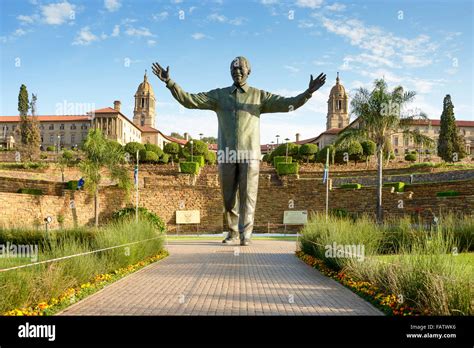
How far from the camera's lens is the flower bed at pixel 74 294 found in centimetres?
479

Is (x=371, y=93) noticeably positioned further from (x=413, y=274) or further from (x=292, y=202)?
(x=413, y=274)

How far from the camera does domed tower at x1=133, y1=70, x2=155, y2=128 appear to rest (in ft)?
347

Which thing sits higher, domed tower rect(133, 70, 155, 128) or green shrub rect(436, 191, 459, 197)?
domed tower rect(133, 70, 155, 128)

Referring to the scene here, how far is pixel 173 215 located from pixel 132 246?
74.4 feet

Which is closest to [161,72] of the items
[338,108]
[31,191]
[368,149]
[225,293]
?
[225,293]

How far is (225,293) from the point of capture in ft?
19.9

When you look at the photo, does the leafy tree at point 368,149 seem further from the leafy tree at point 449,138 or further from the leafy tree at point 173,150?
the leafy tree at point 173,150

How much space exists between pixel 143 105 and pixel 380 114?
90151 mm

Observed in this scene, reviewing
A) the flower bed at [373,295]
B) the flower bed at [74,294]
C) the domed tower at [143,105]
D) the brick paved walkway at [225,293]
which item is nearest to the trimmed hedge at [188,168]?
the brick paved walkway at [225,293]

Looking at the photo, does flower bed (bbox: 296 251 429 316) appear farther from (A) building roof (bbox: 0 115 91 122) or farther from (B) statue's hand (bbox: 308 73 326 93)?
(A) building roof (bbox: 0 115 91 122)

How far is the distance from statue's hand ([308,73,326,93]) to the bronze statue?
69cm

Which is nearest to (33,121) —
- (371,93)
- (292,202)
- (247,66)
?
(292,202)

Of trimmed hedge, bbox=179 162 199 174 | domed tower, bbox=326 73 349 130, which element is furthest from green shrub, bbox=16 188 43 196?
domed tower, bbox=326 73 349 130

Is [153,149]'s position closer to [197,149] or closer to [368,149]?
[197,149]
